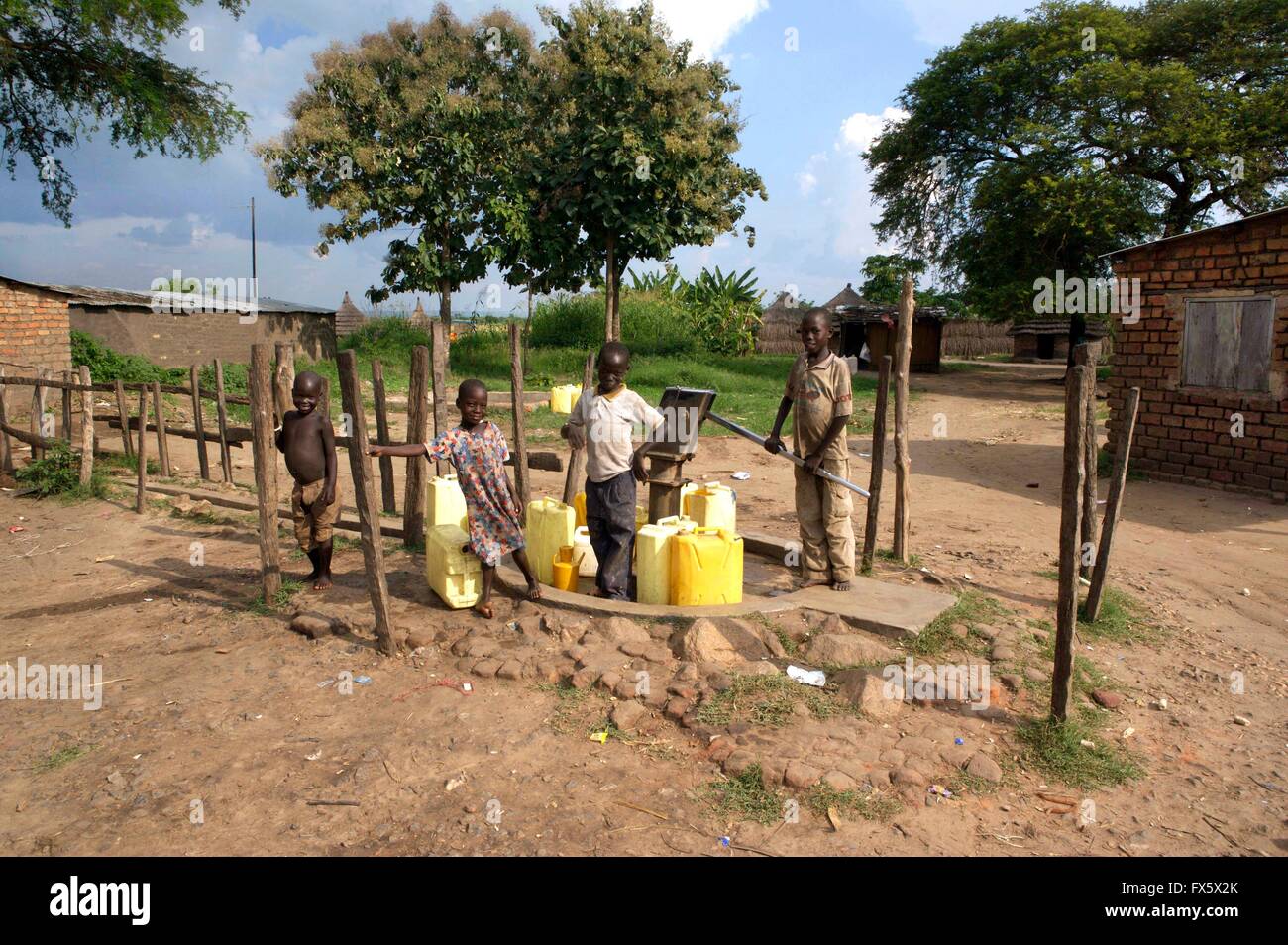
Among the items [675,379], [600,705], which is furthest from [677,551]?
[675,379]

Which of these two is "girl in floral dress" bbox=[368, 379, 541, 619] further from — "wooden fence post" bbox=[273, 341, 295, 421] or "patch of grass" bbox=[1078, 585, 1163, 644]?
"patch of grass" bbox=[1078, 585, 1163, 644]

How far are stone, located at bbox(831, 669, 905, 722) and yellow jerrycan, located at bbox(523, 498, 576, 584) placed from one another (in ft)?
6.36

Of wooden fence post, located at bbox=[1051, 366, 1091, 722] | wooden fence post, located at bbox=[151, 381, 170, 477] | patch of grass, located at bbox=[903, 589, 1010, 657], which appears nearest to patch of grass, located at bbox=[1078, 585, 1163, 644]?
patch of grass, located at bbox=[903, 589, 1010, 657]

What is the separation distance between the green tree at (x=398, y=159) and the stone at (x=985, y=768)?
15.5m

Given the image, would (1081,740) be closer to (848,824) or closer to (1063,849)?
(1063,849)

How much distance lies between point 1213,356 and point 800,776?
8.45 meters

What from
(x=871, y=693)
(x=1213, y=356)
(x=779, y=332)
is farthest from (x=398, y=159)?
(x=871, y=693)

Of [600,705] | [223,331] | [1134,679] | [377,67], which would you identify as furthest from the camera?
[377,67]

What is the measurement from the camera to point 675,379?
60.6ft

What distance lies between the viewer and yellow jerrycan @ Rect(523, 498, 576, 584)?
5382 mm

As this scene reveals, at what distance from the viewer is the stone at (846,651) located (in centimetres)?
446

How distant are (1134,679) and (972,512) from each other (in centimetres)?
417

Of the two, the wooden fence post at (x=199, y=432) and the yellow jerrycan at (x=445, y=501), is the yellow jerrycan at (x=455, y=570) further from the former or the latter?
the wooden fence post at (x=199, y=432)

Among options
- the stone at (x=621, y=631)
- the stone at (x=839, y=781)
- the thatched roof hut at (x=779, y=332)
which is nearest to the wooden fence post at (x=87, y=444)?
the stone at (x=621, y=631)
